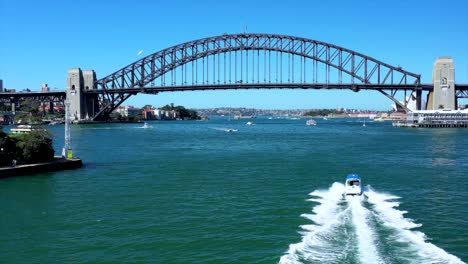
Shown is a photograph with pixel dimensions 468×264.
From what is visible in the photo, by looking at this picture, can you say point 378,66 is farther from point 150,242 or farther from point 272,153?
point 150,242

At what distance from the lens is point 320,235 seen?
13117 millimetres

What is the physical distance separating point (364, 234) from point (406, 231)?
4.14 feet

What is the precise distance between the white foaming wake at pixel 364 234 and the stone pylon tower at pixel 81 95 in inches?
3821

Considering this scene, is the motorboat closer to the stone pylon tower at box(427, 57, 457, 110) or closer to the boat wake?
the boat wake

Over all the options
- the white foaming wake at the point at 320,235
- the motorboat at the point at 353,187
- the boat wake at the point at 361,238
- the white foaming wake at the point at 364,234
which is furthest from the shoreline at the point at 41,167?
the white foaming wake at the point at 364,234

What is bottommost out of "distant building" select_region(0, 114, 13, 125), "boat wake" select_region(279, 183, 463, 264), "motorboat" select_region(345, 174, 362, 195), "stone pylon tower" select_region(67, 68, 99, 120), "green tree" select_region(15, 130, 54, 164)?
"boat wake" select_region(279, 183, 463, 264)

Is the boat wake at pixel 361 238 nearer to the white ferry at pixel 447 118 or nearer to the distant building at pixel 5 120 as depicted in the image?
the white ferry at pixel 447 118

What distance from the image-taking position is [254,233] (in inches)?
527

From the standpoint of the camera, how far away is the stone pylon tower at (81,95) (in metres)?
109

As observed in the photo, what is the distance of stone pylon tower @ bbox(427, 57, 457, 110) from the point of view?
297 ft

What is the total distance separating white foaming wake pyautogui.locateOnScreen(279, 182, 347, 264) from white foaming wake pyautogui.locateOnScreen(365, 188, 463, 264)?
48.4 inches

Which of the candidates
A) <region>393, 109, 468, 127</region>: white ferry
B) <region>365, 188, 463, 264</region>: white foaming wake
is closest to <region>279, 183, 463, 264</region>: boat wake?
<region>365, 188, 463, 264</region>: white foaming wake

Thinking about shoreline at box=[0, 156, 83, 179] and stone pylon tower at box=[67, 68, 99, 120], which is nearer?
shoreline at box=[0, 156, 83, 179]

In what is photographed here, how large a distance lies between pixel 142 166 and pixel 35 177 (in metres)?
6.42
